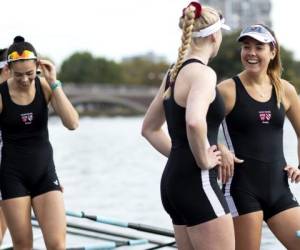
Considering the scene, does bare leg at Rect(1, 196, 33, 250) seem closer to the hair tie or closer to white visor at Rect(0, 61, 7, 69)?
white visor at Rect(0, 61, 7, 69)

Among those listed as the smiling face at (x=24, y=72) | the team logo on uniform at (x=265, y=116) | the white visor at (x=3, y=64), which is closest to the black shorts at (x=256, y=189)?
the team logo on uniform at (x=265, y=116)

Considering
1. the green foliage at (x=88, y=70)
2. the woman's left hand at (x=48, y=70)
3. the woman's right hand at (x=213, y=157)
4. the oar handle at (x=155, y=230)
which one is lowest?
the green foliage at (x=88, y=70)

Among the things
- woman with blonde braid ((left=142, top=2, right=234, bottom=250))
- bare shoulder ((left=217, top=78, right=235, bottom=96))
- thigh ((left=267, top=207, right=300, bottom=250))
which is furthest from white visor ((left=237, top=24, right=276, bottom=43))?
thigh ((left=267, top=207, right=300, bottom=250))

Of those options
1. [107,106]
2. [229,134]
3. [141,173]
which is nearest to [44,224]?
[229,134]

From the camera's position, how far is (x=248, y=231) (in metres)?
4.56

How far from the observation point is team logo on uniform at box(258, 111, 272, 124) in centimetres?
464

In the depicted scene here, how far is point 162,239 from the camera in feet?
28.5

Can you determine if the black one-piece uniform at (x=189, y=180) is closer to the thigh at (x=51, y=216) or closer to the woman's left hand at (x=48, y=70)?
the thigh at (x=51, y=216)

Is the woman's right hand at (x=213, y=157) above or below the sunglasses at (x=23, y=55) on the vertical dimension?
below

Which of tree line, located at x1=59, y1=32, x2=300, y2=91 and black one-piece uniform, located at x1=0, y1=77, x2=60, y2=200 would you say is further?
tree line, located at x1=59, y1=32, x2=300, y2=91

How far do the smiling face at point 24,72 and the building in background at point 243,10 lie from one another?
134382mm

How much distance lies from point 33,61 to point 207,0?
138 meters

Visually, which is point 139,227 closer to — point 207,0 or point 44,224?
point 44,224

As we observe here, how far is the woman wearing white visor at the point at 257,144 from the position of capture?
463 centimetres
